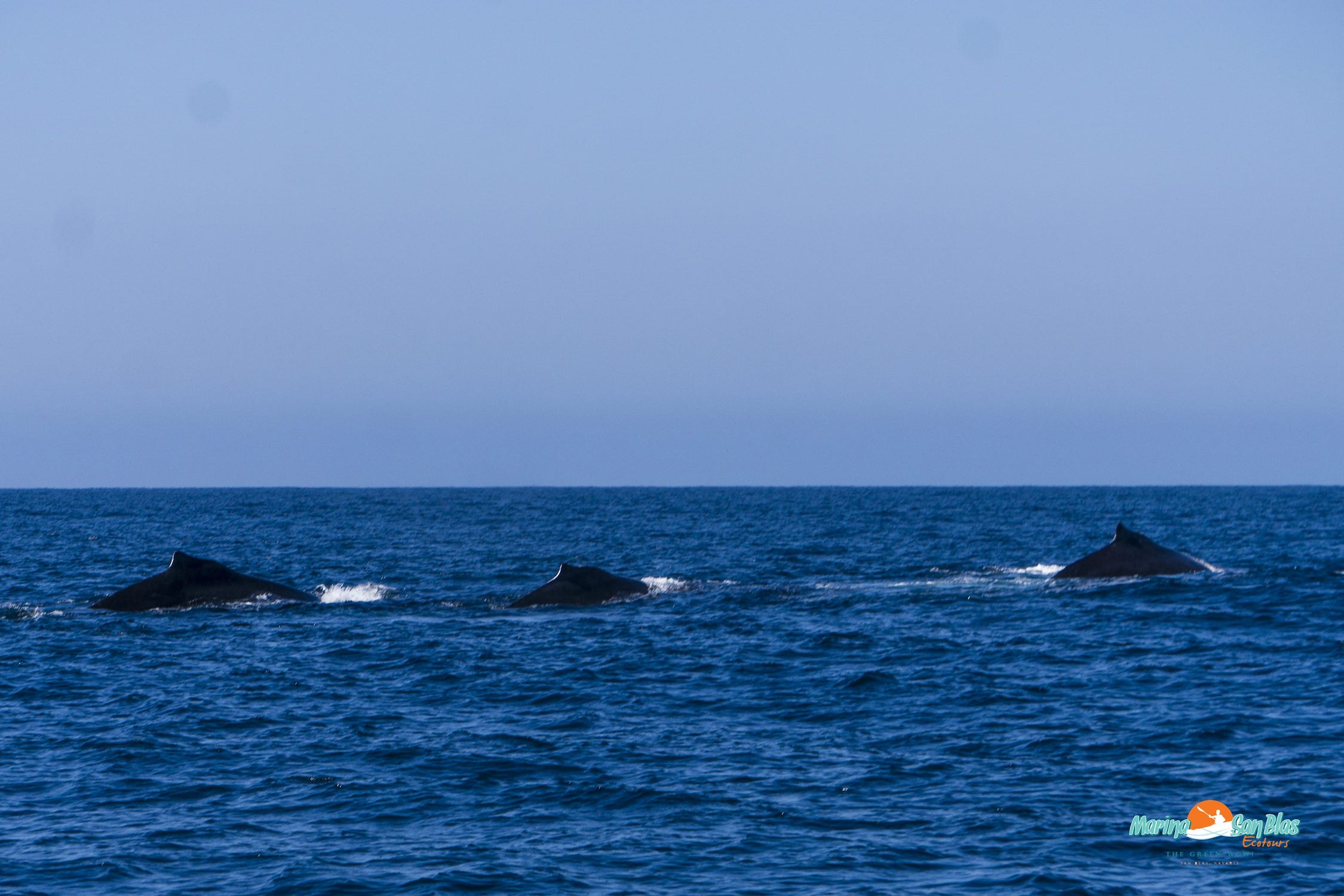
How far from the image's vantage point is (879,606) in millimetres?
38312

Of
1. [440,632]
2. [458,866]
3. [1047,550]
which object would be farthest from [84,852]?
[1047,550]

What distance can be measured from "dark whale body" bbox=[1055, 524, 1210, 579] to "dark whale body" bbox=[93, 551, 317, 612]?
23784 mm

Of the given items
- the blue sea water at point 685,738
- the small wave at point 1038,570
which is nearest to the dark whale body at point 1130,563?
the blue sea water at point 685,738

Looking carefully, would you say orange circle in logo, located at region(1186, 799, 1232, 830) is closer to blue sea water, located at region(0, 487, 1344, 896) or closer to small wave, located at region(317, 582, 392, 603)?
blue sea water, located at region(0, 487, 1344, 896)

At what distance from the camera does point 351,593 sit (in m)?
43.1

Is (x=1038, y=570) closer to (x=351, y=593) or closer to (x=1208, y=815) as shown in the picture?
(x=351, y=593)

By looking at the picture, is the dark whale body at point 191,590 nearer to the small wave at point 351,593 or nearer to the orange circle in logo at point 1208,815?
the small wave at point 351,593

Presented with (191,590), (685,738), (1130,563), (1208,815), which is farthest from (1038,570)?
(1208,815)

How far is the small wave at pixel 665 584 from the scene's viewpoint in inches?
1692

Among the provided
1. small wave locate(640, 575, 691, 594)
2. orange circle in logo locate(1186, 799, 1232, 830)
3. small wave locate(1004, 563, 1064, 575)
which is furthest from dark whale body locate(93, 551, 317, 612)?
orange circle in logo locate(1186, 799, 1232, 830)

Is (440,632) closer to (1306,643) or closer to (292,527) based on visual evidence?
(1306,643)

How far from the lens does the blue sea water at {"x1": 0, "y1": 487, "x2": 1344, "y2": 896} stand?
51.4ft

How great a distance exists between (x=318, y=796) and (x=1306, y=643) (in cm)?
2096

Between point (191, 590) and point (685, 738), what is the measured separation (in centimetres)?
2304
